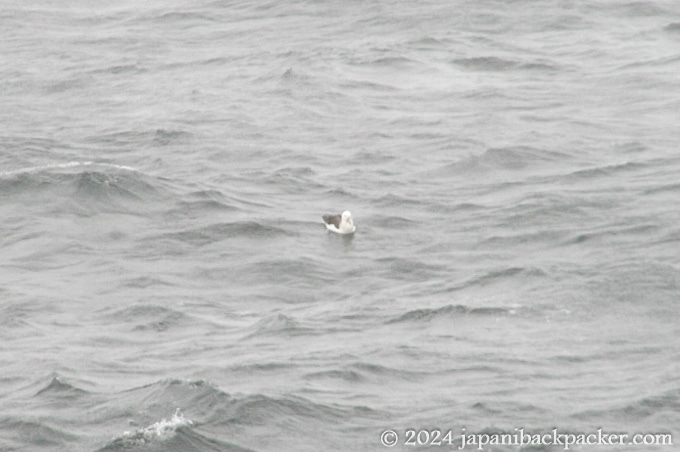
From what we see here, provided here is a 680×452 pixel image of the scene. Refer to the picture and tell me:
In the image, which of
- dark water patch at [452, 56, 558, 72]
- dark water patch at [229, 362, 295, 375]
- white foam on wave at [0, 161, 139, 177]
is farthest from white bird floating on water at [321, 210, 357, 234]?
dark water patch at [452, 56, 558, 72]

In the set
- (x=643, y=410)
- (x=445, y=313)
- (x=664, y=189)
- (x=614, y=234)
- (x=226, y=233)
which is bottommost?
(x=226, y=233)

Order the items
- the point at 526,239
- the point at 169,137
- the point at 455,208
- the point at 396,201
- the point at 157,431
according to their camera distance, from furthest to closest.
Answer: the point at 169,137 → the point at 396,201 → the point at 455,208 → the point at 526,239 → the point at 157,431

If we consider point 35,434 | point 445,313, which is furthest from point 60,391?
point 445,313

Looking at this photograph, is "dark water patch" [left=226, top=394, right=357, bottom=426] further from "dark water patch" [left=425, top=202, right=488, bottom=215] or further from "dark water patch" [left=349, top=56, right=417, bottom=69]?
"dark water patch" [left=349, top=56, right=417, bottom=69]

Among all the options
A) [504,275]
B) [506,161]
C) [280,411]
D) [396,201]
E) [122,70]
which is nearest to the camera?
[280,411]

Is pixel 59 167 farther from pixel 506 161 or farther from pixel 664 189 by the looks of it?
pixel 664 189

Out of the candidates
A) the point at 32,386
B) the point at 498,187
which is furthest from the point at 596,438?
the point at 498,187

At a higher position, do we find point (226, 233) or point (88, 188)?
point (226, 233)

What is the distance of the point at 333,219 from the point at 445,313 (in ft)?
16.1

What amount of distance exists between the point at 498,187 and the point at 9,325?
1002 centimetres

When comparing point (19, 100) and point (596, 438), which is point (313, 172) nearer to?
point (19, 100)

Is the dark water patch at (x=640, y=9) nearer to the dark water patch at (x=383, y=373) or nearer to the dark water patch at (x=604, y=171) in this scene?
the dark water patch at (x=604, y=171)

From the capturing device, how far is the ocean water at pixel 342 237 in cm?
1825

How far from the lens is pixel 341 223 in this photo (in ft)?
83.1
